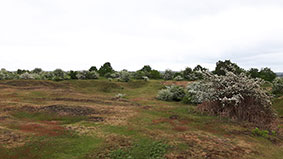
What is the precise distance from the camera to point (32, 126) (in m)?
15.0

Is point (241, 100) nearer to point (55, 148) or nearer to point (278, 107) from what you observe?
point (278, 107)

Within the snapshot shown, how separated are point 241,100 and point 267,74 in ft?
188

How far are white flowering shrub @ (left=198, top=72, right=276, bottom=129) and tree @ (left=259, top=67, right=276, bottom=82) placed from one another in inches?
1923

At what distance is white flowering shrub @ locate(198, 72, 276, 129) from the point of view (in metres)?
17.3

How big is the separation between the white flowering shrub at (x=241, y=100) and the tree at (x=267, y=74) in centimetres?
4885

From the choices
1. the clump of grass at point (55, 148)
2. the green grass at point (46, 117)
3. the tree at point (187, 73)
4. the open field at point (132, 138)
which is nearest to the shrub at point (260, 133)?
the open field at point (132, 138)

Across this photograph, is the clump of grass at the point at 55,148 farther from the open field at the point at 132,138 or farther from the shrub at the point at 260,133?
the shrub at the point at 260,133

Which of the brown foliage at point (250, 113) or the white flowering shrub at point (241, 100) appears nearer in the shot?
the brown foliage at point (250, 113)

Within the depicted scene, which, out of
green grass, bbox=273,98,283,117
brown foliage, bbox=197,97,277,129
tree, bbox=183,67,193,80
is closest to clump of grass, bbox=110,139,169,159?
brown foliage, bbox=197,97,277,129

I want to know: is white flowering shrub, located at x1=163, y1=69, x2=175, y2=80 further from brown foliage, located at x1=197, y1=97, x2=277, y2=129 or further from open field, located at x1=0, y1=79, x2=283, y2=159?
brown foliage, located at x1=197, y1=97, x2=277, y2=129

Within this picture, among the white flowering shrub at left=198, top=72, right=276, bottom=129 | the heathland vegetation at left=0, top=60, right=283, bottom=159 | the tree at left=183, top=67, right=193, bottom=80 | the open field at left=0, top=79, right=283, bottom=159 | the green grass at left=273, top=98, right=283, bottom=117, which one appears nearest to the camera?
the open field at left=0, top=79, right=283, bottom=159

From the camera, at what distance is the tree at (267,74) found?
6034 cm

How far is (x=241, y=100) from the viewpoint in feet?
60.1

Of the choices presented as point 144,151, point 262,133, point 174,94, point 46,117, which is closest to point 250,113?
point 262,133
